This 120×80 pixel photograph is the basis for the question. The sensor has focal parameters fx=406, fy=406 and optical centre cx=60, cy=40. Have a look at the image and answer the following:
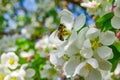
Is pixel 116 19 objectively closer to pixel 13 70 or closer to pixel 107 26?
pixel 107 26

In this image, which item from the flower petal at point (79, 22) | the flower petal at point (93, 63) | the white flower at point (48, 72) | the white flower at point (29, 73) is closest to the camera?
the flower petal at point (93, 63)

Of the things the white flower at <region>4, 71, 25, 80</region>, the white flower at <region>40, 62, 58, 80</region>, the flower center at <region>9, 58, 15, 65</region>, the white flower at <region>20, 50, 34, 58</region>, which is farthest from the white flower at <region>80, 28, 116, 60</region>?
the white flower at <region>20, 50, 34, 58</region>

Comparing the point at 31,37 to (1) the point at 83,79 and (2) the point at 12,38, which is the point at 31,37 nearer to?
(2) the point at 12,38

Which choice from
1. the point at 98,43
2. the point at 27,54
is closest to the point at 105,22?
the point at 98,43

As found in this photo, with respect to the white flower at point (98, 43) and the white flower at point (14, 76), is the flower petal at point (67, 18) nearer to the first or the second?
the white flower at point (98, 43)

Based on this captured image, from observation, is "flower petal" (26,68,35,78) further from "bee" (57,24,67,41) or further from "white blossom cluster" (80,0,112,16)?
"bee" (57,24,67,41)

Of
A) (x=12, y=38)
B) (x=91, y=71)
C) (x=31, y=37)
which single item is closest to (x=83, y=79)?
(x=91, y=71)

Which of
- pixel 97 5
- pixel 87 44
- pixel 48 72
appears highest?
pixel 97 5

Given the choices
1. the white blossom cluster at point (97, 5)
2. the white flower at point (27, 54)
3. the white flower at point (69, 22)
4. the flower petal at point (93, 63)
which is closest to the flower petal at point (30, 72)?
the white flower at point (27, 54)
